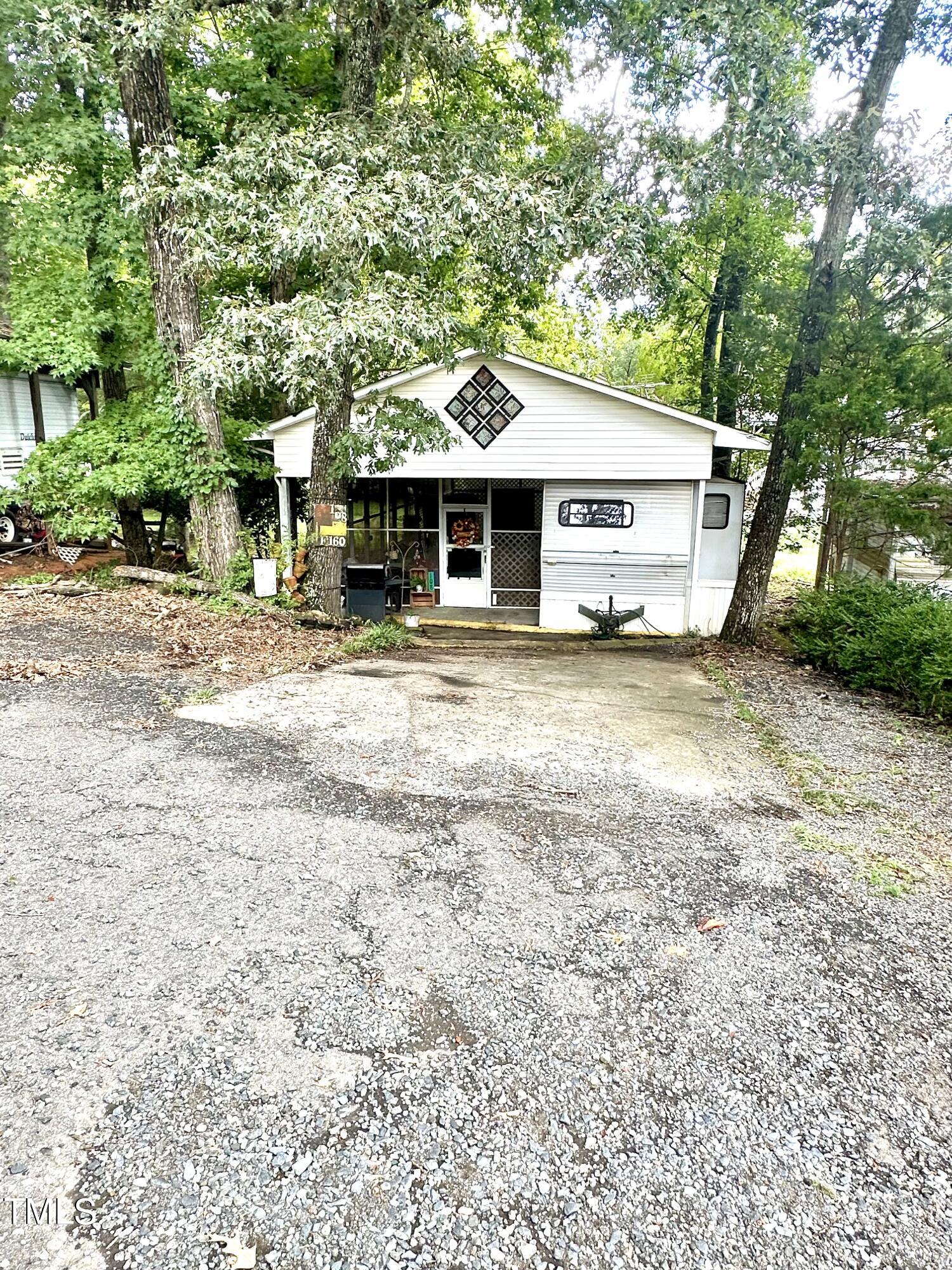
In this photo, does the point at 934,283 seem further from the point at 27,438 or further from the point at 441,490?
the point at 27,438

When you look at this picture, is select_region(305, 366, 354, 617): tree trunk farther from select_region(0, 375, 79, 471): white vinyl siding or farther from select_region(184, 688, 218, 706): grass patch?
select_region(0, 375, 79, 471): white vinyl siding

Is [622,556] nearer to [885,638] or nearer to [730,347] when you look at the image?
[730,347]

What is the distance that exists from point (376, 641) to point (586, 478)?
4.92 m

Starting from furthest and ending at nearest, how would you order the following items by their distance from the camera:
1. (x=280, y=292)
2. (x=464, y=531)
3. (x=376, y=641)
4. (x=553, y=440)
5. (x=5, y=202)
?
1. (x=464, y=531)
2. (x=553, y=440)
3. (x=280, y=292)
4. (x=5, y=202)
5. (x=376, y=641)

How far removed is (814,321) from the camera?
952 cm

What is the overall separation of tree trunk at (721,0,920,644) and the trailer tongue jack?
1.60m

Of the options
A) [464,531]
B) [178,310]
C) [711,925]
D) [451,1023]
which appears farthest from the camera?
[464,531]

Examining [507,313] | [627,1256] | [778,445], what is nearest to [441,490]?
[507,313]

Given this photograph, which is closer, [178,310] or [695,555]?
[178,310]

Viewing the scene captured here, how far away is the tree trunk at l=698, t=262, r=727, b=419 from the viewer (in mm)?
13914

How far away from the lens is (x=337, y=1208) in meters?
1.89

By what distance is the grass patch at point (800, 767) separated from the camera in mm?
4812

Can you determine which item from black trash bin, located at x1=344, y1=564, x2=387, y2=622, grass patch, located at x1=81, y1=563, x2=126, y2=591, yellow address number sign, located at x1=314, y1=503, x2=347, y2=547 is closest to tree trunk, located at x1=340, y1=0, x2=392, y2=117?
yellow address number sign, located at x1=314, y1=503, x2=347, y2=547

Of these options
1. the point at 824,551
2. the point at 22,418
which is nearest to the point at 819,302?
the point at 824,551
